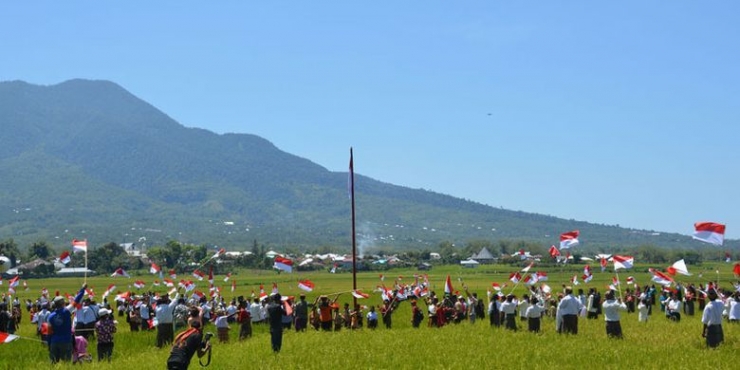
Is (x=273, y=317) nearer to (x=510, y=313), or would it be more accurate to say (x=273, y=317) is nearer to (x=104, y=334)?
(x=104, y=334)

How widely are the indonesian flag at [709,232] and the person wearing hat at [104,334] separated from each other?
624 inches

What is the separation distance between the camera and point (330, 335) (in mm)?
27062

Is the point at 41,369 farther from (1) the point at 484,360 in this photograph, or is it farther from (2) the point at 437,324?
(2) the point at 437,324

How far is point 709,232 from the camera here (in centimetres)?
2488

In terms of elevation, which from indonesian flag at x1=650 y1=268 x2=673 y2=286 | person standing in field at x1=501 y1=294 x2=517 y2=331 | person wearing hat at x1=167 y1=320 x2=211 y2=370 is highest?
indonesian flag at x1=650 y1=268 x2=673 y2=286

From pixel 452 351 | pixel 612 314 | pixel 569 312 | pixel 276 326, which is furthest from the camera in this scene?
pixel 569 312

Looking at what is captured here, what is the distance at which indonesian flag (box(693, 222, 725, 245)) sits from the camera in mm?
24719

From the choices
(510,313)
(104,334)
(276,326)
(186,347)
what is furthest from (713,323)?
(104,334)

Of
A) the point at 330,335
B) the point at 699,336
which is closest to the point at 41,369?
the point at 330,335

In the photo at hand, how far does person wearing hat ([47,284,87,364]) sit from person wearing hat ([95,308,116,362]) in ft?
6.09

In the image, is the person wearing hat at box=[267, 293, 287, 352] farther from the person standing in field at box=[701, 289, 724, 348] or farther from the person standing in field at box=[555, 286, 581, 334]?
the person standing in field at box=[701, 289, 724, 348]

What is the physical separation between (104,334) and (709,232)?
54.2 ft

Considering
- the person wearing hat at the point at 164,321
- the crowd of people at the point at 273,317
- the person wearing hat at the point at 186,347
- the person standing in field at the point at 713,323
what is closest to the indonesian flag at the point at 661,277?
the crowd of people at the point at 273,317

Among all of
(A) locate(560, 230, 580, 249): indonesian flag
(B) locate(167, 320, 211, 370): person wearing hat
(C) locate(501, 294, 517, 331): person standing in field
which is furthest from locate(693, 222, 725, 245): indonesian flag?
(B) locate(167, 320, 211, 370): person wearing hat
